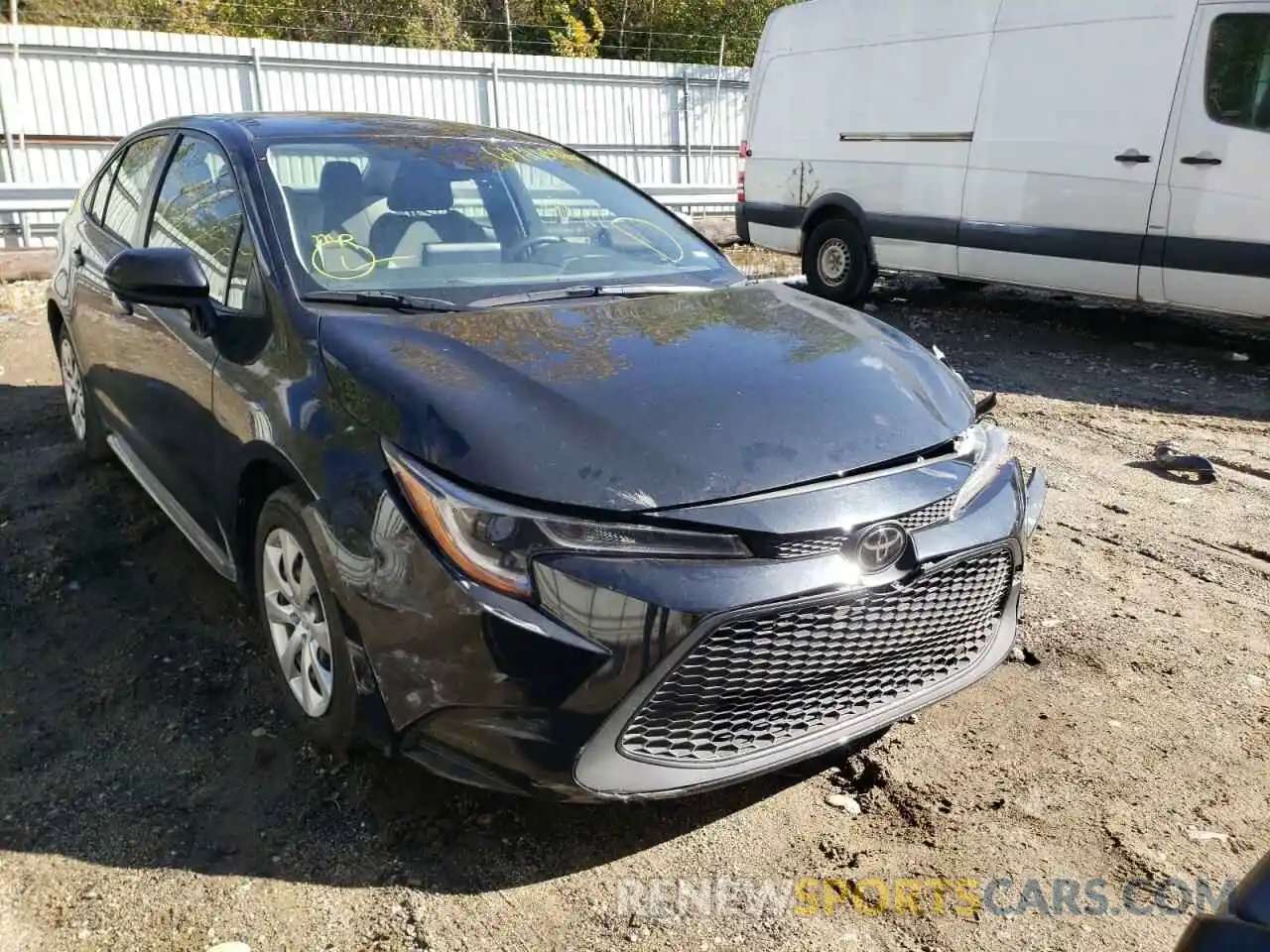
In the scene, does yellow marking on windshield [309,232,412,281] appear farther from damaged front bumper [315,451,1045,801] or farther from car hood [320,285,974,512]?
damaged front bumper [315,451,1045,801]

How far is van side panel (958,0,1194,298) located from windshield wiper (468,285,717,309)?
504cm

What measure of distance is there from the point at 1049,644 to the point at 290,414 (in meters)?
2.44

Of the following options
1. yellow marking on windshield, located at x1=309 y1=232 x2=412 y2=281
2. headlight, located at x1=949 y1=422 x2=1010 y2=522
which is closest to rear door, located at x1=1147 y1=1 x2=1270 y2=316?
headlight, located at x1=949 y1=422 x2=1010 y2=522

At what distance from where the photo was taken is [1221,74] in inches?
262

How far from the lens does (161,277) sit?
2.92 metres

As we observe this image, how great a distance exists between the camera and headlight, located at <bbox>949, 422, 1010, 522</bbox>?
247 cm

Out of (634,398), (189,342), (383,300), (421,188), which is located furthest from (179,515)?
(634,398)

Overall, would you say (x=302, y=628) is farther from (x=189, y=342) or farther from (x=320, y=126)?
(x=320, y=126)

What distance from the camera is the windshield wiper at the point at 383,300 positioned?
9.21 ft

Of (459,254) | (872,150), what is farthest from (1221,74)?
(459,254)

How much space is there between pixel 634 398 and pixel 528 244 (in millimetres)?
1235

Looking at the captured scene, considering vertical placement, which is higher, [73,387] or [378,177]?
[378,177]

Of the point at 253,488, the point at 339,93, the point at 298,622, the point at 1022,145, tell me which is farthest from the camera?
the point at 339,93

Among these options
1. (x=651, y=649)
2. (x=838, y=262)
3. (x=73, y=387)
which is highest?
(x=651, y=649)
